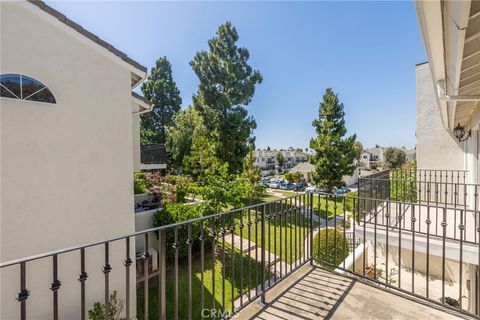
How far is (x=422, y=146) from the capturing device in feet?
32.1

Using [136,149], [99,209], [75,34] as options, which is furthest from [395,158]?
[75,34]

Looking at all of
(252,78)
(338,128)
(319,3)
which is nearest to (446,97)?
(319,3)

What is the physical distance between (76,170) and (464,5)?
21.2 feet

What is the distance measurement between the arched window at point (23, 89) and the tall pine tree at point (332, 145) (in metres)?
16.6

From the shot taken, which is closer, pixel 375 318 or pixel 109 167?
pixel 375 318

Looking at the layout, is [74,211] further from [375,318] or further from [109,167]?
[375,318]

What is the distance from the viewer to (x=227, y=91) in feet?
60.8

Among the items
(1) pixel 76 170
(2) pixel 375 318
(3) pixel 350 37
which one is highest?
(3) pixel 350 37

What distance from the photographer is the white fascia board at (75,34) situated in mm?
4696

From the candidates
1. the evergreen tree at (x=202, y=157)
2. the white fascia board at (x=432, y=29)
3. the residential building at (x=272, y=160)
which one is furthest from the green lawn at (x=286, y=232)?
the residential building at (x=272, y=160)

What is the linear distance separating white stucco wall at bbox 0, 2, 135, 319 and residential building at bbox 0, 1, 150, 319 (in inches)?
0.7

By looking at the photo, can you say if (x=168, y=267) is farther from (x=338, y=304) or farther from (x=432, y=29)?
(x=432, y=29)

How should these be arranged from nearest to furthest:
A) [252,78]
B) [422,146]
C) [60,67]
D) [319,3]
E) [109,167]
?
[60,67], [109,167], [319,3], [422,146], [252,78]

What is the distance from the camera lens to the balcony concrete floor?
94.2 inches
